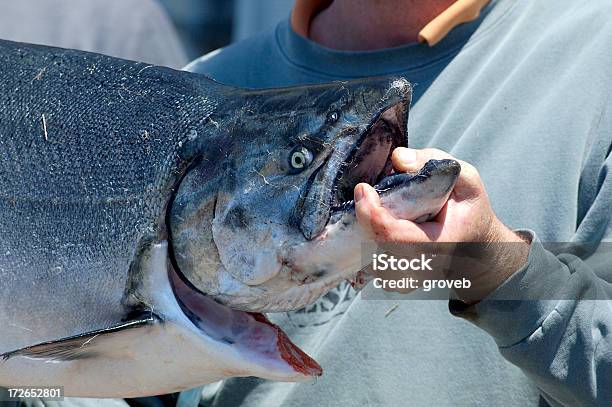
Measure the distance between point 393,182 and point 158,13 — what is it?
2779 mm

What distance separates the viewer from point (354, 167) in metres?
1.73

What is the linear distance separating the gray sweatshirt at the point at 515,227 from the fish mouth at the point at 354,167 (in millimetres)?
384

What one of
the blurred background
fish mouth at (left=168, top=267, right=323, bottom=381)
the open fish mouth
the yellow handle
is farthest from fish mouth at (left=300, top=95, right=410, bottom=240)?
the blurred background

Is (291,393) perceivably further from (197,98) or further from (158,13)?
(158,13)

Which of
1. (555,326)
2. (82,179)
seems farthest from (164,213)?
(555,326)

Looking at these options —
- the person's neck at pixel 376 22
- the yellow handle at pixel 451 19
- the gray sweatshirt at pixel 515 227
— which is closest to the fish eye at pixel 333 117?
the gray sweatshirt at pixel 515 227

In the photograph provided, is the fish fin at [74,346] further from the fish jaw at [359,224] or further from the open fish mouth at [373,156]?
the open fish mouth at [373,156]

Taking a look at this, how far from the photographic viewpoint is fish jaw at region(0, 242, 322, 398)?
1768 mm

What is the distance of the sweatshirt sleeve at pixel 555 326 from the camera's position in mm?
1921

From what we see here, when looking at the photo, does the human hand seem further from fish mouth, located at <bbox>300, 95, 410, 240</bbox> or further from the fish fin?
the fish fin

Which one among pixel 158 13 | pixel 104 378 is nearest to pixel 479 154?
pixel 104 378

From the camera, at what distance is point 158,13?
4188 millimetres

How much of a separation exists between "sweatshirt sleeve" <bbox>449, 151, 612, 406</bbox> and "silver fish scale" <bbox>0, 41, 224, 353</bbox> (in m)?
0.63

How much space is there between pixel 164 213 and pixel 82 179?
0.64 ft
